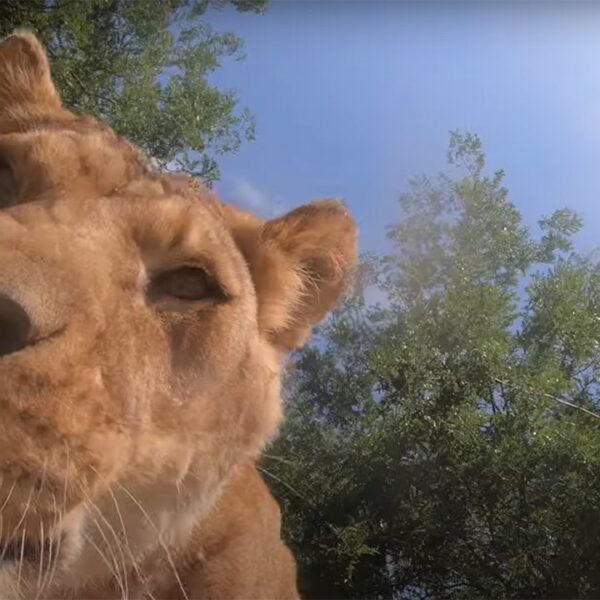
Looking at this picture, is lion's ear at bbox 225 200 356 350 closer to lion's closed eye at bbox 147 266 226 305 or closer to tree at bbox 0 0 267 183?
lion's closed eye at bbox 147 266 226 305

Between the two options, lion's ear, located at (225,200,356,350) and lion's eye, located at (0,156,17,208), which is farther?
lion's ear, located at (225,200,356,350)

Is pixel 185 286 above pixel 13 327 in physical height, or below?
above

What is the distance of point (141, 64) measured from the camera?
130 inches

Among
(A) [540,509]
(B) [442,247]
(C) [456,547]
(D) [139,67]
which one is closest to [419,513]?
(C) [456,547]

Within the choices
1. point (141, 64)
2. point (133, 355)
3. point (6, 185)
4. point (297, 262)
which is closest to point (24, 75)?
A: point (6, 185)

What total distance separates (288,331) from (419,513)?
224cm

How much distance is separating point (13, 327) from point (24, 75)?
26.1 inches

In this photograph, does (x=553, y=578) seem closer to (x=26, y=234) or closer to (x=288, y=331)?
(x=288, y=331)

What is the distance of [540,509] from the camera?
132 inches

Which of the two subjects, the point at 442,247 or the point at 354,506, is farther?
the point at 442,247

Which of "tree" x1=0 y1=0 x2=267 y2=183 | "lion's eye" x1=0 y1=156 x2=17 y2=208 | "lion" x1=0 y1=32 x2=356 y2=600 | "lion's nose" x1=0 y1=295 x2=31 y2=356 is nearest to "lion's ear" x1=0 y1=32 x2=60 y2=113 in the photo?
"lion" x1=0 y1=32 x2=356 y2=600

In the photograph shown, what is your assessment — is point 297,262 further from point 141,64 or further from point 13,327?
point 141,64

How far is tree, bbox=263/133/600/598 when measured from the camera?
311 centimetres

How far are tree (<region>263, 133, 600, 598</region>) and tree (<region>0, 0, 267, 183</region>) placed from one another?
826 mm
